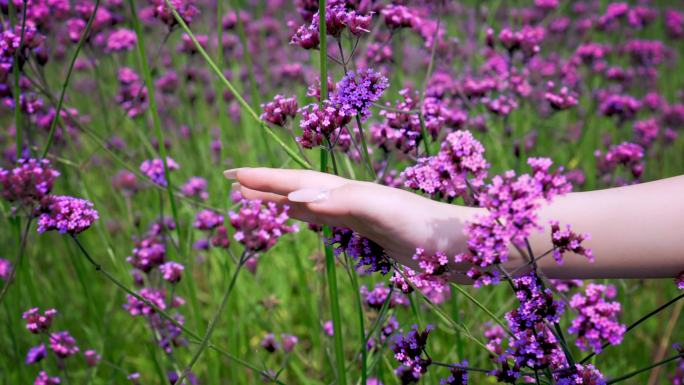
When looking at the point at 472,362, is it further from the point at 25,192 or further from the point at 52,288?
the point at 52,288

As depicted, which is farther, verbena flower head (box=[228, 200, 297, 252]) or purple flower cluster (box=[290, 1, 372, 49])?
verbena flower head (box=[228, 200, 297, 252])

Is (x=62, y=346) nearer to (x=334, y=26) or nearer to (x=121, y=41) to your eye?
(x=334, y=26)

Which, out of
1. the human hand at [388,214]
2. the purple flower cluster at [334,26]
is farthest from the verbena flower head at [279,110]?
the human hand at [388,214]

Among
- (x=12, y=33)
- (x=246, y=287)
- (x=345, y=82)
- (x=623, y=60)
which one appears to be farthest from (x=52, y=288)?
(x=623, y=60)

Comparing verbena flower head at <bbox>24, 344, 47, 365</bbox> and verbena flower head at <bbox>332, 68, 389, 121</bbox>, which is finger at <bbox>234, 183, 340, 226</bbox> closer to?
verbena flower head at <bbox>332, 68, 389, 121</bbox>

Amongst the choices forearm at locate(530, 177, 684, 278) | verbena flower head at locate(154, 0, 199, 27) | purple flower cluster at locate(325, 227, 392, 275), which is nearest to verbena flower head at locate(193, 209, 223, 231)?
verbena flower head at locate(154, 0, 199, 27)

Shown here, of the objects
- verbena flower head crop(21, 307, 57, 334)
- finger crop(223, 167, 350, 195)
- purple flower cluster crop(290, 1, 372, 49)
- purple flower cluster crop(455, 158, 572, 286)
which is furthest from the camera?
verbena flower head crop(21, 307, 57, 334)

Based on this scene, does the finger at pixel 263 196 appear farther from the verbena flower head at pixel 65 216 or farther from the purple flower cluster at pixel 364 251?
the verbena flower head at pixel 65 216
